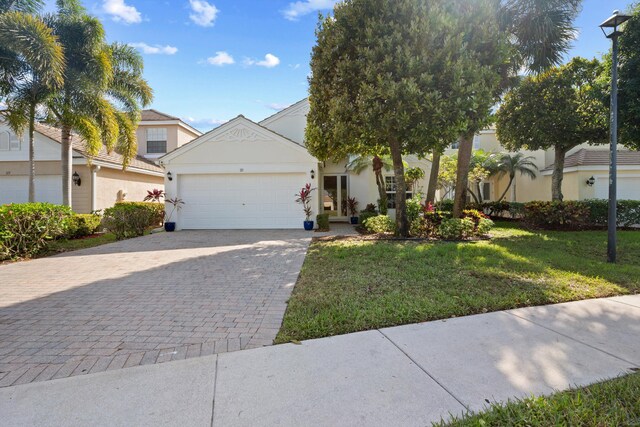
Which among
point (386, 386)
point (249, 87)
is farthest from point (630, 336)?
point (249, 87)

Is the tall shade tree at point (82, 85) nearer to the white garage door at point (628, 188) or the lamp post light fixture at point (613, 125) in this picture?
the lamp post light fixture at point (613, 125)

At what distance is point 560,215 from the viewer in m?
11.7

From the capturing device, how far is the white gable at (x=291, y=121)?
59.8 ft

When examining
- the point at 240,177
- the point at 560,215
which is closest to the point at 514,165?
the point at 560,215

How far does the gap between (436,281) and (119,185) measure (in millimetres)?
16074

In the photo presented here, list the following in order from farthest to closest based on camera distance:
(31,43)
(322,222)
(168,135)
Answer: (168,135)
(322,222)
(31,43)

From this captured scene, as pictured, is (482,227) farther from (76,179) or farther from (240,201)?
(76,179)

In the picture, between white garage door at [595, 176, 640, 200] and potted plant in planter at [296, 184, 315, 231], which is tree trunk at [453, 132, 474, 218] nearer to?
potted plant in planter at [296, 184, 315, 231]

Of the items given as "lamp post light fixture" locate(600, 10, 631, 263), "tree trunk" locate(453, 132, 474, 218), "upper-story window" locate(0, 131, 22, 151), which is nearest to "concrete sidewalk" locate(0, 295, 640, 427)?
"lamp post light fixture" locate(600, 10, 631, 263)

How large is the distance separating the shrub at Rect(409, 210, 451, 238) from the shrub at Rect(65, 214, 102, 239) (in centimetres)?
1139

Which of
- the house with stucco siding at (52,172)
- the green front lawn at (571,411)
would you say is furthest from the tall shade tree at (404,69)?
the house with stucco siding at (52,172)

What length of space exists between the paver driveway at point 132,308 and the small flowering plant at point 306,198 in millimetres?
5105

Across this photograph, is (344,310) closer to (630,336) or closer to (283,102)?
(630,336)

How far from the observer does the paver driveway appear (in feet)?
10.0
